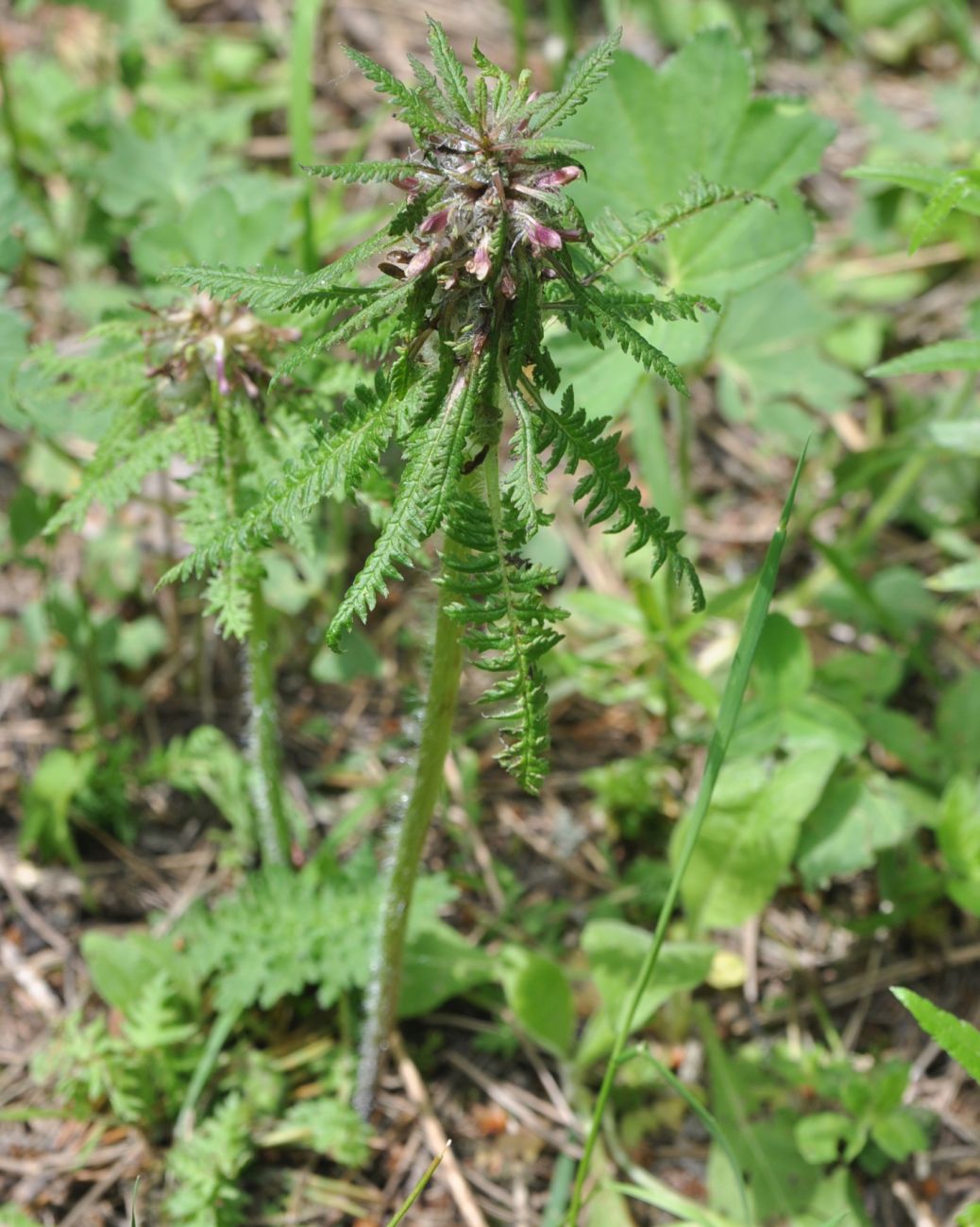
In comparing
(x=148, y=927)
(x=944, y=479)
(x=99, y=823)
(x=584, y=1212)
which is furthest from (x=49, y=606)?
(x=944, y=479)

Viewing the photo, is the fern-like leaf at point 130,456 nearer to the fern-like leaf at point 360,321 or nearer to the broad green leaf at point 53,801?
the fern-like leaf at point 360,321

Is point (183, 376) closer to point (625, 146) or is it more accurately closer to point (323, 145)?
point (625, 146)

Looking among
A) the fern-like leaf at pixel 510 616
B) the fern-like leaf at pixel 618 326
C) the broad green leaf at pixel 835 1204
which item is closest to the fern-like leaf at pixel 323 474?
the fern-like leaf at pixel 510 616

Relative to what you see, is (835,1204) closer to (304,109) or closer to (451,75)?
(451,75)

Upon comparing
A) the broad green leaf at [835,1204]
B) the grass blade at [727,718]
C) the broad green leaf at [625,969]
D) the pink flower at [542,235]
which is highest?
the pink flower at [542,235]

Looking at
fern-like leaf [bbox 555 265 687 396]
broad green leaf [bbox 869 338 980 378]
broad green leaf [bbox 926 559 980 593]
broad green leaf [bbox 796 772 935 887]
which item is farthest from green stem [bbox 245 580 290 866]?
broad green leaf [bbox 926 559 980 593]

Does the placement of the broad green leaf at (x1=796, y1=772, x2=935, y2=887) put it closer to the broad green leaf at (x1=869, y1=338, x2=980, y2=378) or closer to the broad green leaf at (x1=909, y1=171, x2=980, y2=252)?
the broad green leaf at (x1=869, y1=338, x2=980, y2=378)
